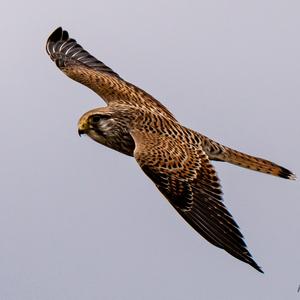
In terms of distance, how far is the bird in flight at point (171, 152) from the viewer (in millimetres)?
17000

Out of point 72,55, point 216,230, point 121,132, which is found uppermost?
point 72,55

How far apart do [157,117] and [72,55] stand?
4.85 m

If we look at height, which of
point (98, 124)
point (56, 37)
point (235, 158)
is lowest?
point (98, 124)

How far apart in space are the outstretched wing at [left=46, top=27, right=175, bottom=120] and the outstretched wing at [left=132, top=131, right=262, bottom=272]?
2.33m

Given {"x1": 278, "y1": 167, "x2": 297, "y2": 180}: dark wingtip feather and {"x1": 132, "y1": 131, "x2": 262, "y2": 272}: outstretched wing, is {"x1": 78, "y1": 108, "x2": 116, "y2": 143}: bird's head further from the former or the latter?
{"x1": 278, "y1": 167, "x2": 297, "y2": 180}: dark wingtip feather

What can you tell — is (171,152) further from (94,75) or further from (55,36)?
(55,36)

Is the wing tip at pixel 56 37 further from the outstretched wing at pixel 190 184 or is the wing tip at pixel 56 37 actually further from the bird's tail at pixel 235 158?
the outstretched wing at pixel 190 184

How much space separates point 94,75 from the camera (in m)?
22.3

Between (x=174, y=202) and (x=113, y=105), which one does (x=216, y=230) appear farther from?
(x=113, y=105)

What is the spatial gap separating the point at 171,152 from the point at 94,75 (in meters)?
4.52

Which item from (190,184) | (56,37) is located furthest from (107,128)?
(56,37)

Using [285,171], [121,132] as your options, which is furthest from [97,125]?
[285,171]

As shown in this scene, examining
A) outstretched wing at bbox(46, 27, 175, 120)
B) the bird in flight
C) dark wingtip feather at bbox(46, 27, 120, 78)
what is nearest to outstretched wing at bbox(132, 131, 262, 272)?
the bird in flight

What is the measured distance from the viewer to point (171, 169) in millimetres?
17859
